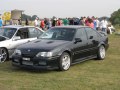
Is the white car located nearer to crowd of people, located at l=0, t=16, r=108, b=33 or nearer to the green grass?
the green grass

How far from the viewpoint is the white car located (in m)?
11.3

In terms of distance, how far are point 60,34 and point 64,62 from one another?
1311 millimetres

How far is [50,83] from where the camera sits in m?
7.99

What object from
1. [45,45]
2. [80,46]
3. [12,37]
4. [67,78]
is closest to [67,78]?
[67,78]

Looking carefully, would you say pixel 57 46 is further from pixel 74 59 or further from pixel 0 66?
pixel 0 66

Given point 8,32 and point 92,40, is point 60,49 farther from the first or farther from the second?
point 8,32

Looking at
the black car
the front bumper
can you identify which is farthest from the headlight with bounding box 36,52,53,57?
the front bumper

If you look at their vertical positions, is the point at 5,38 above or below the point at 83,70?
above

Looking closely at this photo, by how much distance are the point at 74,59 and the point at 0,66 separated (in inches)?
101

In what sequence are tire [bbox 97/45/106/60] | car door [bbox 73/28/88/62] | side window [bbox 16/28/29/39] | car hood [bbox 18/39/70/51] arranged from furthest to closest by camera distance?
side window [bbox 16/28/29/39], tire [bbox 97/45/106/60], car door [bbox 73/28/88/62], car hood [bbox 18/39/70/51]

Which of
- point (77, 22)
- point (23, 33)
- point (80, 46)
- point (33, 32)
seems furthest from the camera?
point (77, 22)

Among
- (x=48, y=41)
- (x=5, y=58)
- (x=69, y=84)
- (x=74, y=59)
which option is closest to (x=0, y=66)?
(x=5, y=58)

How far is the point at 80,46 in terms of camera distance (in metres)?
10.4

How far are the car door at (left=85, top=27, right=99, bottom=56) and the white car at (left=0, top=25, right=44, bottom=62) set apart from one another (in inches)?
98.1
